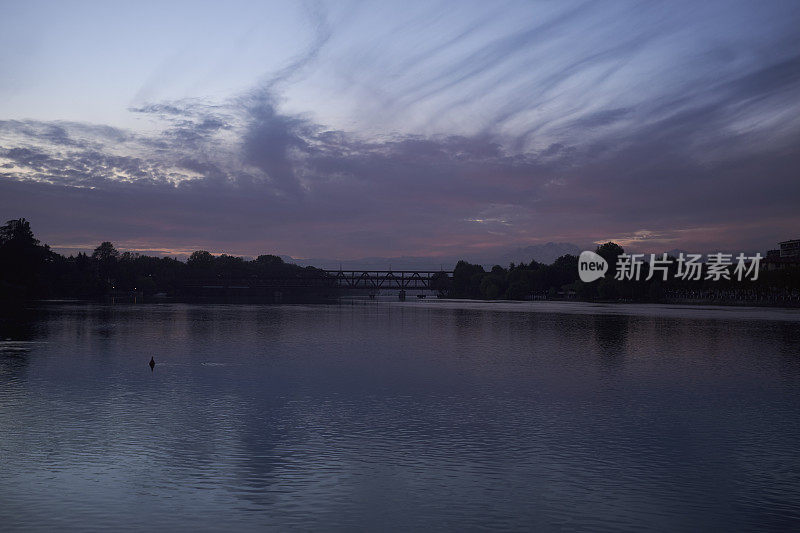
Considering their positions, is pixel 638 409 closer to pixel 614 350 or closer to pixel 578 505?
pixel 578 505

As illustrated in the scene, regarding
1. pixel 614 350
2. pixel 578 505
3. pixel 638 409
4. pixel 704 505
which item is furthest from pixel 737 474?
pixel 614 350

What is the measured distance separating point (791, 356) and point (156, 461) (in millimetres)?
46503

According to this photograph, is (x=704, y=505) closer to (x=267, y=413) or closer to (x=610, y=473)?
(x=610, y=473)

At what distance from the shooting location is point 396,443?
2095 centimetres

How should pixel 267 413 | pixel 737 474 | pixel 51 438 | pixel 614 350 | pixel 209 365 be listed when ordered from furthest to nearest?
pixel 614 350 → pixel 209 365 → pixel 267 413 → pixel 51 438 → pixel 737 474

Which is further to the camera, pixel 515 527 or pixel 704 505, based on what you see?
pixel 704 505

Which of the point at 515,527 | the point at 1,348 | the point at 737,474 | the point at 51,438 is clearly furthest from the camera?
the point at 1,348

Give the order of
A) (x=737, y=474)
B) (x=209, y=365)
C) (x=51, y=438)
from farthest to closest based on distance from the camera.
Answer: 1. (x=209, y=365)
2. (x=51, y=438)
3. (x=737, y=474)

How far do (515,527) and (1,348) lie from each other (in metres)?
46.6

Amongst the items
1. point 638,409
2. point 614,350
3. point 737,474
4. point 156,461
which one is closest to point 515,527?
point 737,474

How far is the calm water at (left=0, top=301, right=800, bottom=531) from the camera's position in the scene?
14750 mm

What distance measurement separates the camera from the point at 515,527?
45.8ft

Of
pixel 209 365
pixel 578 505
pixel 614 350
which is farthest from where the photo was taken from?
pixel 614 350

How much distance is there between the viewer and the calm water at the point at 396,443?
14.8 meters
